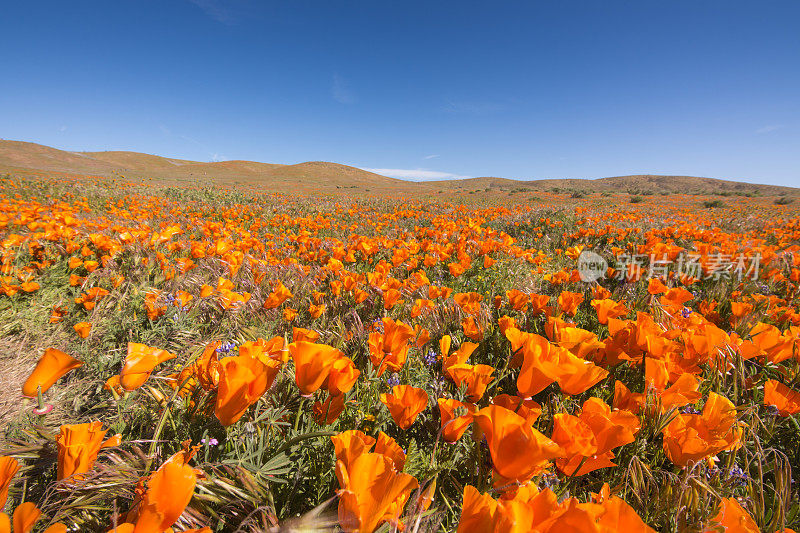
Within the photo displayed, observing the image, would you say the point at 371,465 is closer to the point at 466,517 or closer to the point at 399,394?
the point at 466,517

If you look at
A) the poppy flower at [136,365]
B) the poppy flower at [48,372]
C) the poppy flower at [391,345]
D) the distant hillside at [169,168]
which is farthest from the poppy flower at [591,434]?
the distant hillside at [169,168]

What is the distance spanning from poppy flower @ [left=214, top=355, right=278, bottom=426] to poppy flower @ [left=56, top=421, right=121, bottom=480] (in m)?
0.27

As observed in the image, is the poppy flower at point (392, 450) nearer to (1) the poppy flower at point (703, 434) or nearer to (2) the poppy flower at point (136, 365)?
(2) the poppy flower at point (136, 365)

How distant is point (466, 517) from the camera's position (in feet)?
2.30

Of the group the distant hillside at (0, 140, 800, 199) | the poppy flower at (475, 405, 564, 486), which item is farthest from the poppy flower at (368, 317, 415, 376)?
the distant hillside at (0, 140, 800, 199)

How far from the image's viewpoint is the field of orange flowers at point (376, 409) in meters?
0.78

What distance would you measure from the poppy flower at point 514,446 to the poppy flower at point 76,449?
0.98 meters

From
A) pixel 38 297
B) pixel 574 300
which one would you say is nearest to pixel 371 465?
pixel 574 300

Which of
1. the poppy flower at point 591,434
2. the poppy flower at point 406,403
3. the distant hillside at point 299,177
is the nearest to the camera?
the poppy flower at point 591,434

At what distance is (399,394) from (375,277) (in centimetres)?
151

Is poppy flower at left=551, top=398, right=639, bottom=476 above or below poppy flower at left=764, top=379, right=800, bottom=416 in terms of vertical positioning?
above

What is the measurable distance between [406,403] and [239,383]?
1.77 feet

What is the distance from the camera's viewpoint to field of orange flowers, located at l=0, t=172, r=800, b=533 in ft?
2.57

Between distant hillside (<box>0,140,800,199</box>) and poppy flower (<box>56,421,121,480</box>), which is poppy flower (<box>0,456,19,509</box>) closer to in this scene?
poppy flower (<box>56,421,121,480</box>)
